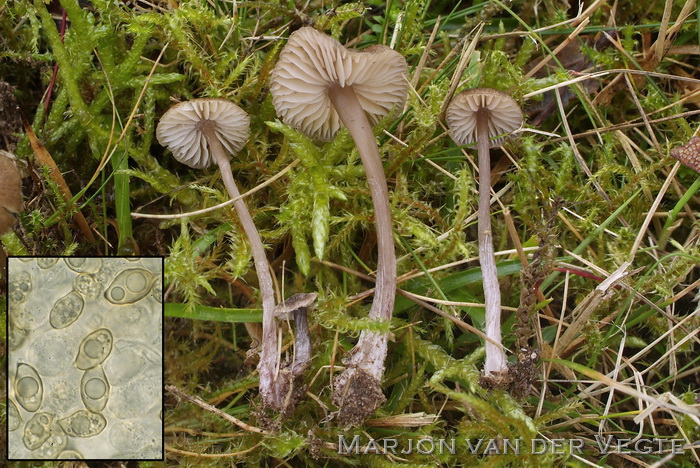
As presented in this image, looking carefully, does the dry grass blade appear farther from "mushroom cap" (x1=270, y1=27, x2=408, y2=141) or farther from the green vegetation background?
"mushroom cap" (x1=270, y1=27, x2=408, y2=141)

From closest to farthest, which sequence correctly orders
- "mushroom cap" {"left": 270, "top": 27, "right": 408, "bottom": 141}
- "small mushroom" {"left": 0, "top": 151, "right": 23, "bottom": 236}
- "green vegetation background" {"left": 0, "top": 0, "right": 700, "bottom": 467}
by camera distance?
"mushroom cap" {"left": 270, "top": 27, "right": 408, "bottom": 141}
"small mushroom" {"left": 0, "top": 151, "right": 23, "bottom": 236}
"green vegetation background" {"left": 0, "top": 0, "right": 700, "bottom": 467}

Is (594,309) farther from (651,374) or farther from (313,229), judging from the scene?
(313,229)

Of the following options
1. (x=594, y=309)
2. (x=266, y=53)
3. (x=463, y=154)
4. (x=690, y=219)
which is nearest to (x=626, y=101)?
(x=690, y=219)

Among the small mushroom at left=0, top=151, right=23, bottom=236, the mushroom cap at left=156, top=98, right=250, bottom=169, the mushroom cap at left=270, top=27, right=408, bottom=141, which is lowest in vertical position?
the small mushroom at left=0, top=151, right=23, bottom=236

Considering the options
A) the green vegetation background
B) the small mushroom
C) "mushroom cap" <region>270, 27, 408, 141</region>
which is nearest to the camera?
"mushroom cap" <region>270, 27, 408, 141</region>

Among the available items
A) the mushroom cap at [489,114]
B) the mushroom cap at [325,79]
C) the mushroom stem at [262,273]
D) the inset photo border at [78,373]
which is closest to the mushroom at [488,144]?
the mushroom cap at [489,114]

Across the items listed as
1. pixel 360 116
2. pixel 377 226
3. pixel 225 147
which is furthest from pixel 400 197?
pixel 225 147

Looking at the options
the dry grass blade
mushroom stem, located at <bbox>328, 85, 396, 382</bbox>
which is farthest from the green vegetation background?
mushroom stem, located at <bbox>328, 85, 396, 382</bbox>
